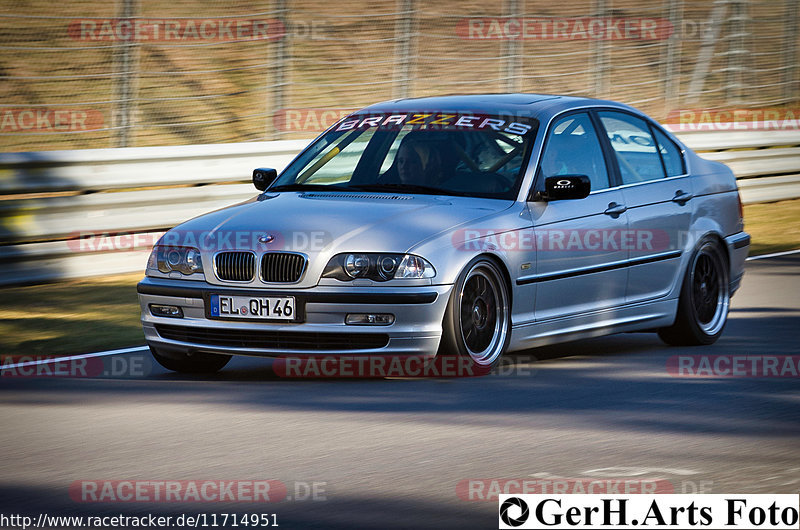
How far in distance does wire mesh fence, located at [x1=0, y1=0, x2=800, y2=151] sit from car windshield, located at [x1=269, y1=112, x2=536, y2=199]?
16.5 ft

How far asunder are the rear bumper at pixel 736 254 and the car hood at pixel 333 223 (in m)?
2.32

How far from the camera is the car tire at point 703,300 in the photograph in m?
9.41

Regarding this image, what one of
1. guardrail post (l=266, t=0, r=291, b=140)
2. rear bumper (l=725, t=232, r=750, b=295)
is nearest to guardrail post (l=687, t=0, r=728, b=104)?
guardrail post (l=266, t=0, r=291, b=140)

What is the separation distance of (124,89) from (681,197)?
627cm

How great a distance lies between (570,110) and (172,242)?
2686mm

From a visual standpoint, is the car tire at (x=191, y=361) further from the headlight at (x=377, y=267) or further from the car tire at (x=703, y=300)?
the car tire at (x=703, y=300)

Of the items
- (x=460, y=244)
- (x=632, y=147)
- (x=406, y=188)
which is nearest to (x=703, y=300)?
(x=632, y=147)

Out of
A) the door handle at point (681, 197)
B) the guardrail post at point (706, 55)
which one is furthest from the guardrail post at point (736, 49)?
the door handle at point (681, 197)

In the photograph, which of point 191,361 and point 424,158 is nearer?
point 191,361

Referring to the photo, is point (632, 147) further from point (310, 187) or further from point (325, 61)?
point (325, 61)

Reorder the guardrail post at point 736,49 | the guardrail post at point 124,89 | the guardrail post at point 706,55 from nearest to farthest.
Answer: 1. the guardrail post at point 124,89
2. the guardrail post at point 736,49
3. the guardrail post at point 706,55

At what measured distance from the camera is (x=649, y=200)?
361 inches

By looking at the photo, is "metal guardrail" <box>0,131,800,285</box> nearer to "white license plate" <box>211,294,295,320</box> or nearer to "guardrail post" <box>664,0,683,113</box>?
"white license plate" <box>211,294,295,320</box>

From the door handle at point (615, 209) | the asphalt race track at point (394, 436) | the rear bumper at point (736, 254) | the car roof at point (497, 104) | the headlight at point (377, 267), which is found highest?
the car roof at point (497, 104)
